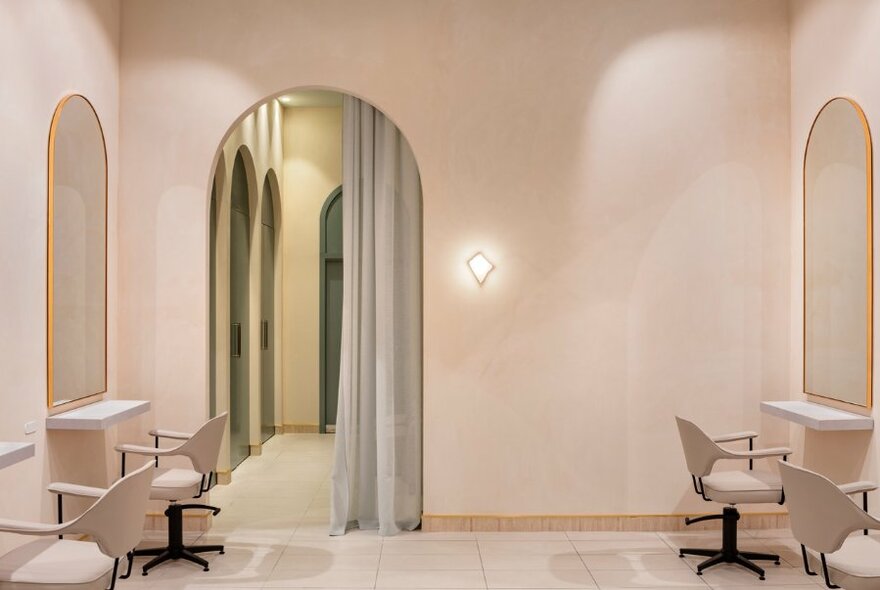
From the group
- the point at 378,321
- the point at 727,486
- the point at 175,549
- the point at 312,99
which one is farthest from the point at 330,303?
the point at 727,486

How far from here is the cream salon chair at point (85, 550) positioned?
9.38ft

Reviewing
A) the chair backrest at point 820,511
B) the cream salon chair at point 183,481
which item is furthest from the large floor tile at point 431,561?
the chair backrest at point 820,511

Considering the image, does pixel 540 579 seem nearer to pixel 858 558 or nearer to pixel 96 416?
pixel 858 558

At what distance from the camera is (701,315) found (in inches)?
204

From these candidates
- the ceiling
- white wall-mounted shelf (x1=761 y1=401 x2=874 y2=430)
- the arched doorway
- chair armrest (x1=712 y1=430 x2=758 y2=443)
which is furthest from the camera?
the ceiling

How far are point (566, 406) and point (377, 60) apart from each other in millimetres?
2664

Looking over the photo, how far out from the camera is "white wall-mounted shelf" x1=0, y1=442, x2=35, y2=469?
123 inches

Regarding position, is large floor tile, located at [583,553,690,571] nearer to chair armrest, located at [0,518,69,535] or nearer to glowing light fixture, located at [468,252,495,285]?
glowing light fixture, located at [468,252,495,285]

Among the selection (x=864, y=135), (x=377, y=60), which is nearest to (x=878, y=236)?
(x=864, y=135)

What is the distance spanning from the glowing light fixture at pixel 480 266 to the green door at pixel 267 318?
12.5ft

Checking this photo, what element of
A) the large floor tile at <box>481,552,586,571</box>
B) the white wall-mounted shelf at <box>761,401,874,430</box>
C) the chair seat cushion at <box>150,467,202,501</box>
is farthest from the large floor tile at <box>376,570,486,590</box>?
the white wall-mounted shelf at <box>761,401,874,430</box>

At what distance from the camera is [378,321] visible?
17.2 feet

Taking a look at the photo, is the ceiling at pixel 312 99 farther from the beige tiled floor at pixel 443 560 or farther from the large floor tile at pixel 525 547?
the large floor tile at pixel 525 547

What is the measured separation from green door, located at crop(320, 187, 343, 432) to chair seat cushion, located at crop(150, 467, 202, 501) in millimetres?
4555
